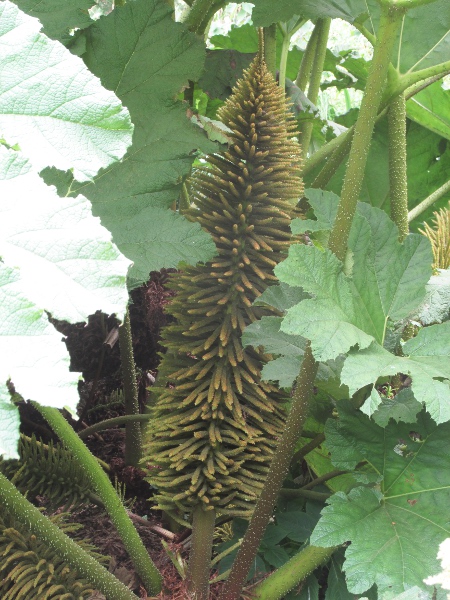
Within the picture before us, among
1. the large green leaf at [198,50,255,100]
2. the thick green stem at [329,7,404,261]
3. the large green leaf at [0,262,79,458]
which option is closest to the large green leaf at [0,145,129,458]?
the large green leaf at [0,262,79,458]

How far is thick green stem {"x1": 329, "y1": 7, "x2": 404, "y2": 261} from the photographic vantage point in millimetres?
680

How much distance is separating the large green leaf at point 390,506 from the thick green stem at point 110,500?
0.23 metres

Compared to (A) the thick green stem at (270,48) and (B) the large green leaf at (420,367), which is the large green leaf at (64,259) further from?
(A) the thick green stem at (270,48)

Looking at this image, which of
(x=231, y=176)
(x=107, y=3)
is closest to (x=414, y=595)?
(x=231, y=176)

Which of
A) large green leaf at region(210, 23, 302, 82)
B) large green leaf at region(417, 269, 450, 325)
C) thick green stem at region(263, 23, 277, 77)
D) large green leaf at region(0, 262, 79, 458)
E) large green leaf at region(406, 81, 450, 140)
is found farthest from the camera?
large green leaf at region(210, 23, 302, 82)

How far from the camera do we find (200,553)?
79 cm

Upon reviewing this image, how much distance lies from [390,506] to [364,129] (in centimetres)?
40

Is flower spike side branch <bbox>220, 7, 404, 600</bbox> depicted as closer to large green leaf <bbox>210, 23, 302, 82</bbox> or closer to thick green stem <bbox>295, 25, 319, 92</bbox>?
thick green stem <bbox>295, 25, 319, 92</bbox>

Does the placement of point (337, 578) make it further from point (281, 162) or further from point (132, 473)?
point (281, 162)

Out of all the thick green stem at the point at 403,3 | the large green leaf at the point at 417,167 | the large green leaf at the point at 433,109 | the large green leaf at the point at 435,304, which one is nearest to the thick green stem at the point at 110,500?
the large green leaf at the point at 435,304

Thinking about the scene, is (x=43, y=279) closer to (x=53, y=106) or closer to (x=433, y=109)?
(x=53, y=106)

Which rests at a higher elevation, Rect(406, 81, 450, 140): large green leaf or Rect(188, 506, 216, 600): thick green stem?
Rect(406, 81, 450, 140): large green leaf

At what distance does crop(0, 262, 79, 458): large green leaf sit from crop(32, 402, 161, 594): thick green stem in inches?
12.8

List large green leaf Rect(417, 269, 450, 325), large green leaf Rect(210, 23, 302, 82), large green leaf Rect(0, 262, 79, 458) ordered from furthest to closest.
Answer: large green leaf Rect(210, 23, 302, 82), large green leaf Rect(417, 269, 450, 325), large green leaf Rect(0, 262, 79, 458)
